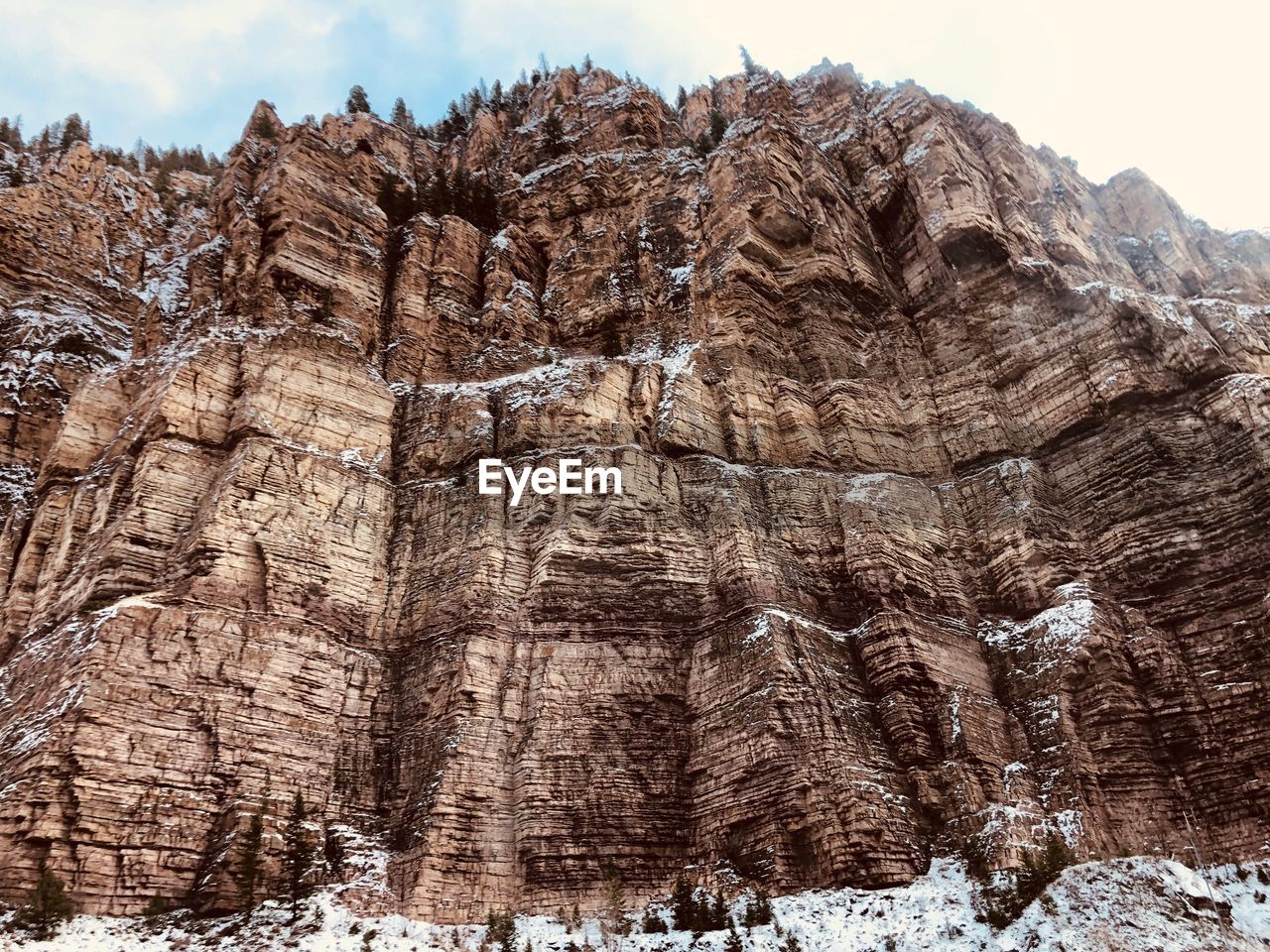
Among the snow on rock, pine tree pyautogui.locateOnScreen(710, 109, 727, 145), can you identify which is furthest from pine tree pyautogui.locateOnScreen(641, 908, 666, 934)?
pine tree pyautogui.locateOnScreen(710, 109, 727, 145)

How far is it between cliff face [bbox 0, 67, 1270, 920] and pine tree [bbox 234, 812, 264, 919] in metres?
0.63

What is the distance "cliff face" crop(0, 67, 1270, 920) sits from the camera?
2045cm

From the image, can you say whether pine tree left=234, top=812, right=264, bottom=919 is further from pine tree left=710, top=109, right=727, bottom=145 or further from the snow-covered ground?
pine tree left=710, top=109, right=727, bottom=145

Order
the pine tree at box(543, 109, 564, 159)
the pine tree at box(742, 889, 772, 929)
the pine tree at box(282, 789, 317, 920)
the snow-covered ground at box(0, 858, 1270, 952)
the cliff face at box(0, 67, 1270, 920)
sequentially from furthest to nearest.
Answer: the pine tree at box(543, 109, 564, 159)
the cliff face at box(0, 67, 1270, 920)
the pine tree at box(282, 789, 317, 920)
the pine tree at box(742, 889, 772, 929)
the snow-covered ground at box(0, 858, 1270, 952)

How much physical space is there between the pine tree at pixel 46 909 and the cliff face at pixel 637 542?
386mm

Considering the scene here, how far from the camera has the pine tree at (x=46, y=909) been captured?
1616cm

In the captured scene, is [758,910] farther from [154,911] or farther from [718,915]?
[154,911]

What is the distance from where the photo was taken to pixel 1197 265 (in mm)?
45281

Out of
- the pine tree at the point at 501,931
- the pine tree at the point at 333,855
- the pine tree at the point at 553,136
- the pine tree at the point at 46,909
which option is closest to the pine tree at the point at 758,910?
the pine tree at the point at 501,931

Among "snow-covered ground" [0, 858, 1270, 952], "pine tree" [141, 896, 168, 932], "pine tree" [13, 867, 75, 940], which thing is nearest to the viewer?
"pine tree" [13, 867, 75, 940]

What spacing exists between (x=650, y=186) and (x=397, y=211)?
12707mm

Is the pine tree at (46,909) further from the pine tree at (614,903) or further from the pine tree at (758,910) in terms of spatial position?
the pine tree at (758,910)

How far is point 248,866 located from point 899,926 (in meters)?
14.5

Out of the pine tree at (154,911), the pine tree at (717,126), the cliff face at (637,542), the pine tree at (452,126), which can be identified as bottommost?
the pine tree at (154,911)
